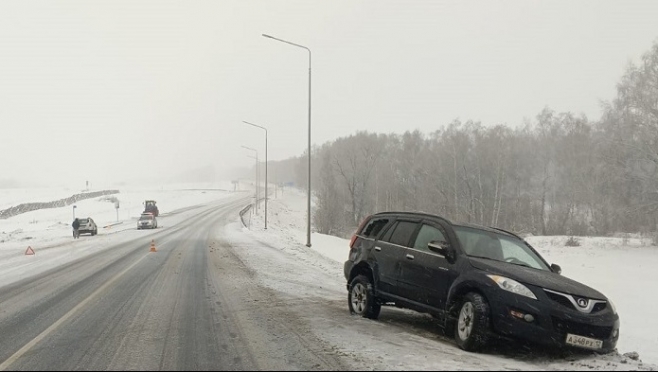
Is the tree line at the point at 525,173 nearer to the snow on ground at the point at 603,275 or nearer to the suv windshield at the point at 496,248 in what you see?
the snow on ground at the point at 603,275

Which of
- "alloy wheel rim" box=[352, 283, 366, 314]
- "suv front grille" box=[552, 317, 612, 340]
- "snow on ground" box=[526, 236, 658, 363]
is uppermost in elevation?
"suv front grille" box=[552, 317, 612, 340]

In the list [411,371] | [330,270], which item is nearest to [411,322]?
[411,371]

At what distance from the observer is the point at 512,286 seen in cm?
571

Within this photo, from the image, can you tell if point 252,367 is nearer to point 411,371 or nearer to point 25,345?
point 411,371

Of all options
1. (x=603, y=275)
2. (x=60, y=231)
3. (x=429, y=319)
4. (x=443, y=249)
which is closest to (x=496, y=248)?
(x=443, y=249)

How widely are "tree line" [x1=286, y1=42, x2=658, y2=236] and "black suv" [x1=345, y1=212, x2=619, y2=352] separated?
31145mm

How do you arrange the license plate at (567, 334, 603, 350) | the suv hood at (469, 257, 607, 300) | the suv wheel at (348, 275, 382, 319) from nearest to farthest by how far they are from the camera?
the license plate at (567, 334, 603, 350) → the suv hood at (469, 257, 607, 300) → the suv wheel at (348, 275, 382, 319)

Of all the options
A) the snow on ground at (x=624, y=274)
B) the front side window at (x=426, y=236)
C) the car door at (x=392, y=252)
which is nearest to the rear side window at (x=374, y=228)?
the car door at (x=392, y=252)

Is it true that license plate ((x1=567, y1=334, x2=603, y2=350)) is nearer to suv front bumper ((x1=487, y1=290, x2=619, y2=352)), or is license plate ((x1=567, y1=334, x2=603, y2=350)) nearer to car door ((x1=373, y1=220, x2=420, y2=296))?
suv front bumper ((x1=487, y1=290, x2=619, y2=352))

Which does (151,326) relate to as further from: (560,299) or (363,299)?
(560,299)

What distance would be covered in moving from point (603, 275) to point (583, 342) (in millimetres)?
22322

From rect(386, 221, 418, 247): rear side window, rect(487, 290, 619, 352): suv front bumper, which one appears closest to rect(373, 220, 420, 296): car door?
rect(386, 221, 418, 247): rear side window

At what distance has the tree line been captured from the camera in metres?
33.4

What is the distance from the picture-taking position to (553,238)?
41.5 metres
